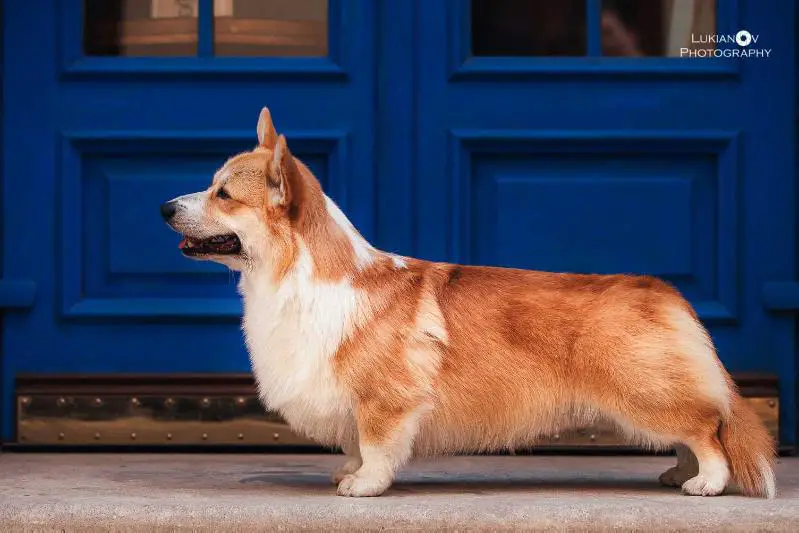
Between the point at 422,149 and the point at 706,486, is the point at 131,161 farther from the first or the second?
the point at 706,486

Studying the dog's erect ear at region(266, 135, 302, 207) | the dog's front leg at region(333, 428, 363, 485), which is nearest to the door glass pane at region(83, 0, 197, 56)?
the dog's erect ear at region(266, 135, 302, 207)

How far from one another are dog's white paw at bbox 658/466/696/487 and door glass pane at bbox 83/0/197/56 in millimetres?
1993

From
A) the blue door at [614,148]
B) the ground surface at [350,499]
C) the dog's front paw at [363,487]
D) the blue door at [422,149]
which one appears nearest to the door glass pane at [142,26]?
the blue door at [422,149]

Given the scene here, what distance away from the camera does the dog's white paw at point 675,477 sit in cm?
391

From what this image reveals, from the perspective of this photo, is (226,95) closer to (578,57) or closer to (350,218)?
(350,218)

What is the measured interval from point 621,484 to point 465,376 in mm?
594

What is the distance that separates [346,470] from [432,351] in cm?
45

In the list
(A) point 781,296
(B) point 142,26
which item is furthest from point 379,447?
(B) point 142,26

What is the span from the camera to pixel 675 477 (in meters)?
3.93

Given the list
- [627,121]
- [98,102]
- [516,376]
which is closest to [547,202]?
[627,121]

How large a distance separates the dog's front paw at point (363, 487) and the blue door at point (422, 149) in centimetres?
95

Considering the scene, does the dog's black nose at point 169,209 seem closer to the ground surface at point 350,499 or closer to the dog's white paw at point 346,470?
the ground surface at point 350,499

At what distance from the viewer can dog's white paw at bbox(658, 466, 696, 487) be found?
12.8ft

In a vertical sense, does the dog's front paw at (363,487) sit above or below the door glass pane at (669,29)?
below
